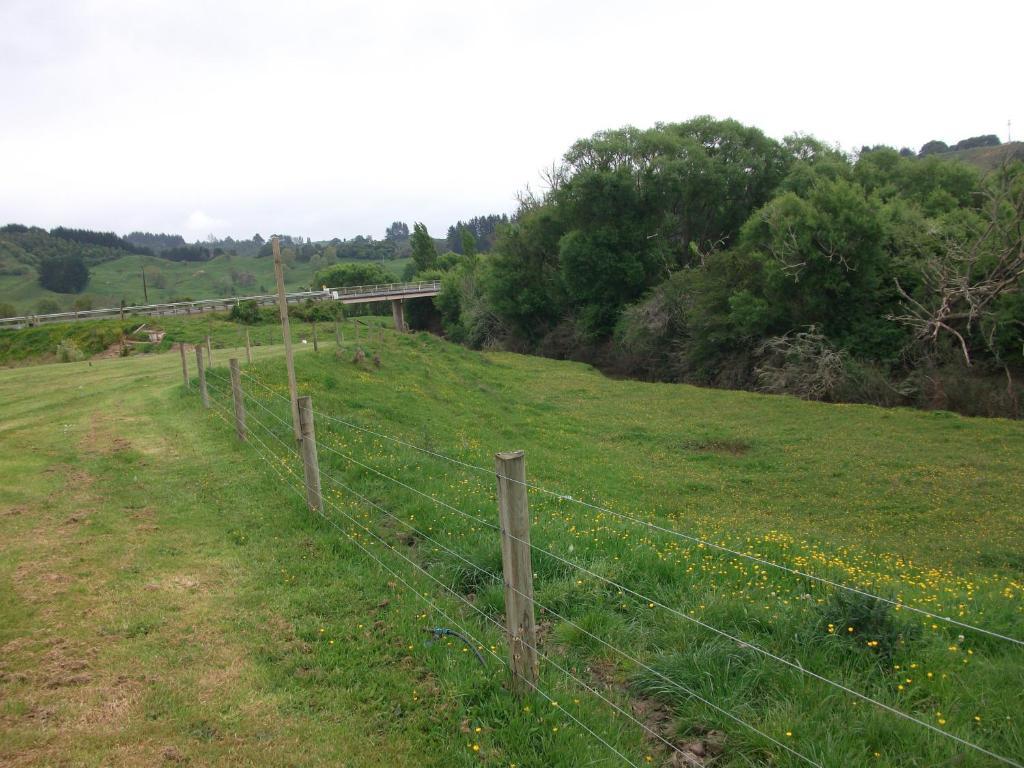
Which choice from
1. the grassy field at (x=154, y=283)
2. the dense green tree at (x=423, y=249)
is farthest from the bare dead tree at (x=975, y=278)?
the grassy field at (x=154, y=283)

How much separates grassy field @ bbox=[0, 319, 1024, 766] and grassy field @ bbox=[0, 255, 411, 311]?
7780 centimetres

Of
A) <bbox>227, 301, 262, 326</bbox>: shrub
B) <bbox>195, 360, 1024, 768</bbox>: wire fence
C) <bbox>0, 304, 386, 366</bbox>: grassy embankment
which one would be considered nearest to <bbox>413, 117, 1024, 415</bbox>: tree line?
<bbox>227, 301, 262, 326</bbox>: shrub

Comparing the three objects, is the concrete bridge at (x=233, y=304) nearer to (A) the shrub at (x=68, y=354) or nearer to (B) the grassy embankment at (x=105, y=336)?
(B) the grassy embankment at (x=105, y=336)

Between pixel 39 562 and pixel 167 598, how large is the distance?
1.64 metres

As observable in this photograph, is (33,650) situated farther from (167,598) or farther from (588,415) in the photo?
(588,415)

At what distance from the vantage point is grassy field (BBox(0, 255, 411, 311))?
8900 cm

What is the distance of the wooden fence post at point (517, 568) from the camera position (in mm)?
3869

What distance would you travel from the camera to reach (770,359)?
1164 inches

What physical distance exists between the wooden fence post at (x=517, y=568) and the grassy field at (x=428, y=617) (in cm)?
20

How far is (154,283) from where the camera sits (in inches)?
4208

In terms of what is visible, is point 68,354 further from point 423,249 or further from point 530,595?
point 423,249

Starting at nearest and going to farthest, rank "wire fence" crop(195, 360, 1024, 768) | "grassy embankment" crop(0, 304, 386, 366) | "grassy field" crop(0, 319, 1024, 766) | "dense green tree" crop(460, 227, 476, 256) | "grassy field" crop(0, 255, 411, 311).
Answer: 1. "wire fence" crop(195, 360, 1024, 768)
2. "grassy field" crop(0, 319, 1024, 766)
3. "grassy embankment" crop(0, 304, 386, 366)
4. "dense green tree" crop(460, 227, 476, 256)
5. "grassy field" crop(0, 255, 411, 311)

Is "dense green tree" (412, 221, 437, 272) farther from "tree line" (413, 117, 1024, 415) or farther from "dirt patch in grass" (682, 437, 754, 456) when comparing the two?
"dirt patch in grass" (682, 437, 754, 456)

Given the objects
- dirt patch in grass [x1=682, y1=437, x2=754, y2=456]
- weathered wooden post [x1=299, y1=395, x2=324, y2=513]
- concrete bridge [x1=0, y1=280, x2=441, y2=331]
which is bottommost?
dirt patch in grass [x1=682, y1=437, x2=754, y2=456]
